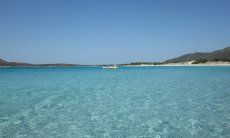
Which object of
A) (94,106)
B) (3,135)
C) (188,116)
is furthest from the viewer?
(94,106)

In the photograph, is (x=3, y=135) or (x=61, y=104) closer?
(x=3, y=135)

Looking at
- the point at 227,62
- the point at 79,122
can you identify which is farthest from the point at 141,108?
the point at 227,62

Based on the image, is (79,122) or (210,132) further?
(79,122)

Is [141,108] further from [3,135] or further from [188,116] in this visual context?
[3,135]

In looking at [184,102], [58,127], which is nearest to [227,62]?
[184,102]

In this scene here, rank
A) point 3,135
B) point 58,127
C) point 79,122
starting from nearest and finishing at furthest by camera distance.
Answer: point 3,135 < point 58,127 < point 79,122

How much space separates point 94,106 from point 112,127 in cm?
619

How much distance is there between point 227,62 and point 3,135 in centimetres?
16227

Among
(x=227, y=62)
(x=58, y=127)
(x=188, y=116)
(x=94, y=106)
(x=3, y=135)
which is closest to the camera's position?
(x=3, y=135)

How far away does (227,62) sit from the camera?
158m

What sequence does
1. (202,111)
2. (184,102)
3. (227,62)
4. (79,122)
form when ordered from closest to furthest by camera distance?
(79,122)
(202,111)
(184,102)
(227,62)

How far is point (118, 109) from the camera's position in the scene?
1797cm

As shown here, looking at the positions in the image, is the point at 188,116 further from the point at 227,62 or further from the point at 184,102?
the point at 227,62

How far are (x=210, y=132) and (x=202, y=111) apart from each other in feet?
16.1
